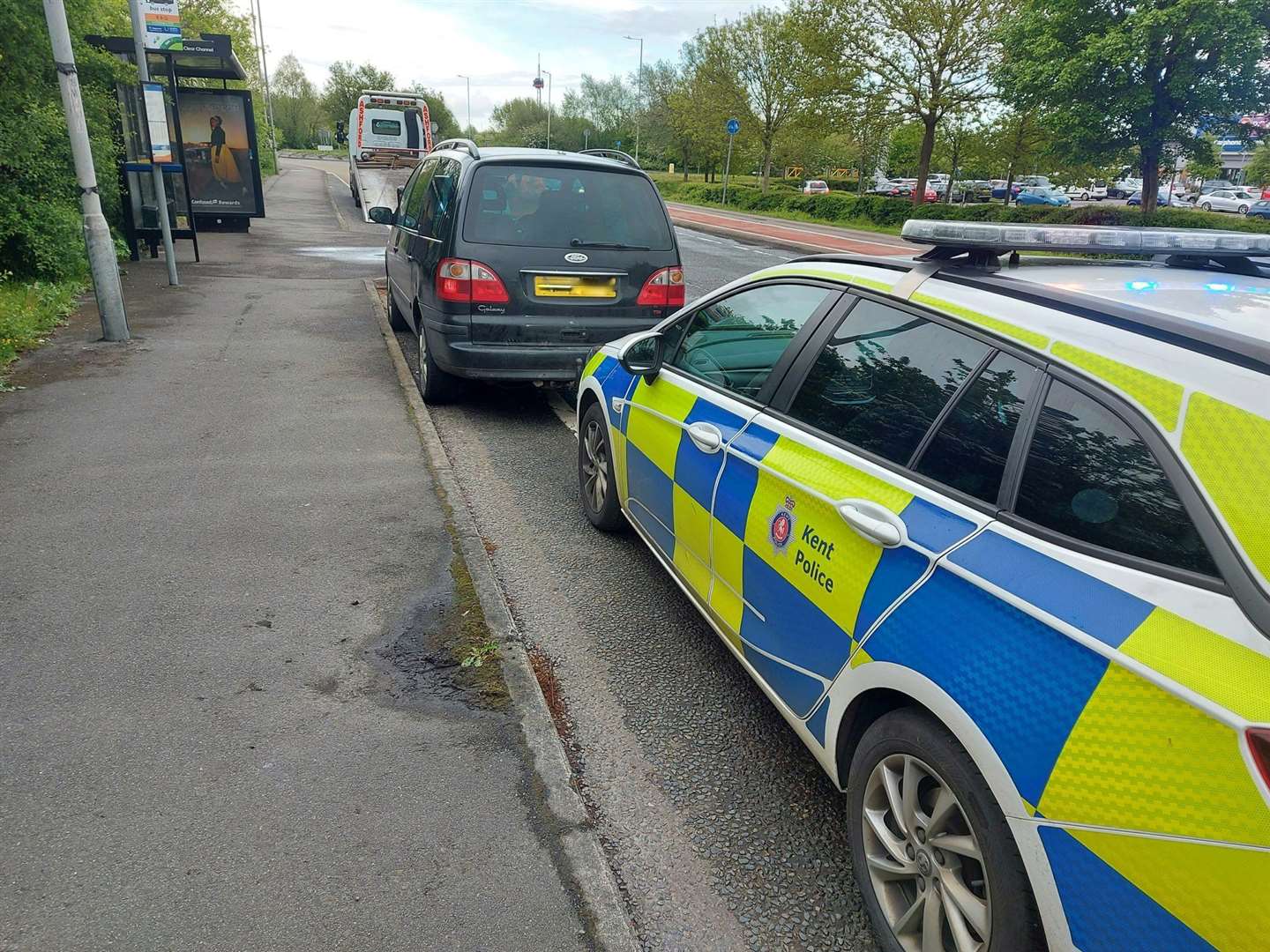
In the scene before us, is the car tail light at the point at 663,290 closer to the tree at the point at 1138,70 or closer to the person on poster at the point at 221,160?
the person on poster at the point at 221,160

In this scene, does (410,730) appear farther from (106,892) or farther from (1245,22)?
(1245,22)

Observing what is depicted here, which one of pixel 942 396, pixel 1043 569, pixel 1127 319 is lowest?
pixel 1043 569

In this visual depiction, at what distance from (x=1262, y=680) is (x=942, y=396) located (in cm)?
107

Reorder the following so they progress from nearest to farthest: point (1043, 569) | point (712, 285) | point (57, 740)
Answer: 1. point (1043, 569)
2. point (57, 740)
3. point (712, 285)

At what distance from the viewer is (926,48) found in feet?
108

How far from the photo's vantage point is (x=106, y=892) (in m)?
2.34

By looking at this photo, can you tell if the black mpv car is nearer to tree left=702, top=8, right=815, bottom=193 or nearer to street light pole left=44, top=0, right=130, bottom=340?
street light pole left=44, top=0, right=130, bottom=340

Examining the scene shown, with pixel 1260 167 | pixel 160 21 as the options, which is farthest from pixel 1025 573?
pixel 1260 167

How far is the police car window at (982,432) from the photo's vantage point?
210cm

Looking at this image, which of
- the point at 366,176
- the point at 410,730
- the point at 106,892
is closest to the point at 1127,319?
the point at 410,730

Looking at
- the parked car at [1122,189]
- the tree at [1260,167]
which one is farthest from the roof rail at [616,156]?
the tree at [1260,167]

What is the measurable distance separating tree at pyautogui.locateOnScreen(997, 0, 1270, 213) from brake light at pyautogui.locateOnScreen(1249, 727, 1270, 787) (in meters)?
29.4

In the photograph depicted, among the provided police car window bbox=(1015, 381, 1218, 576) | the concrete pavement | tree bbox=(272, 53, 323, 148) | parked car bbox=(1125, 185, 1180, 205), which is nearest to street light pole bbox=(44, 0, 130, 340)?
the concrete pavement

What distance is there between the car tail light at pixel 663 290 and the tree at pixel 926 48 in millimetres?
30538
